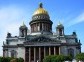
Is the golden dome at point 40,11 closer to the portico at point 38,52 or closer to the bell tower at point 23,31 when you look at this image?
the bell tower at point 23,31

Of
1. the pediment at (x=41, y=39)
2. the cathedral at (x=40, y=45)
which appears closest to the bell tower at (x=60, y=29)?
the cathedral at (x=40, y=45)

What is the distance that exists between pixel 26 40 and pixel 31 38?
184cm

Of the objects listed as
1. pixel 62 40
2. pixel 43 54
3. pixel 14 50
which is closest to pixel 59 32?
pixel 62 40

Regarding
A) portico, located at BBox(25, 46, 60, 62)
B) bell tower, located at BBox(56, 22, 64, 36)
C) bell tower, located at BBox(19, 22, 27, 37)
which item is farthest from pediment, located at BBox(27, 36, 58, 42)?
bell tower, located at BBox(56, 22, 64, 36)

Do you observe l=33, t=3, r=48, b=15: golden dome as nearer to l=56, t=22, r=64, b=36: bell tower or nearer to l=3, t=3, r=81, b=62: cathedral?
l=3, t=3, r=81, b=62: cathedral

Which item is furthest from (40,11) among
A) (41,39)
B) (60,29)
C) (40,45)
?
(40,45)

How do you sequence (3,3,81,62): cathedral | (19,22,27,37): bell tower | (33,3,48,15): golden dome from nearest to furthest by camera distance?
(3,3,81,62): cathedral → (19,22,27,37): bell tower → (33,3,48,15): golden dome

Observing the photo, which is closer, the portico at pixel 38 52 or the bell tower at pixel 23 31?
the portico at pixel 38 52

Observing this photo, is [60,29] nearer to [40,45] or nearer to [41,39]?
[41,39]

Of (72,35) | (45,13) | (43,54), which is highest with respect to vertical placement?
(45,13)

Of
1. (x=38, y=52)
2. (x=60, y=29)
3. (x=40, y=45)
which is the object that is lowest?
(x=38, y=52)

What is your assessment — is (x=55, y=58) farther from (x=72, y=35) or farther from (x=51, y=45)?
(x=72, y=35)

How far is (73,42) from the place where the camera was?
91.8 metres

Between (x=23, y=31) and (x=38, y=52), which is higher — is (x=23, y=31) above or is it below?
above
